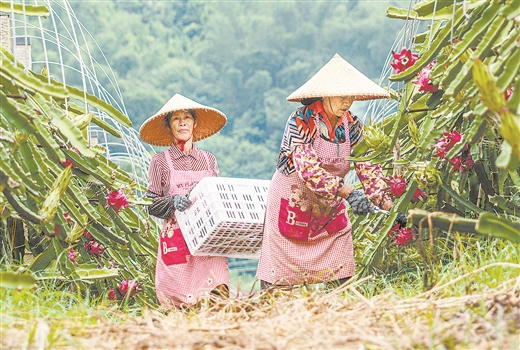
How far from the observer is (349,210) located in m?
4.58

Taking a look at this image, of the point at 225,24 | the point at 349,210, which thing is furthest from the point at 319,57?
the point at 349,210

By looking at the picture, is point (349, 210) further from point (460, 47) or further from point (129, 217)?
point (460, 47)

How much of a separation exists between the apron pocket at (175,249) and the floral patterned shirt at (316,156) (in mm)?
646

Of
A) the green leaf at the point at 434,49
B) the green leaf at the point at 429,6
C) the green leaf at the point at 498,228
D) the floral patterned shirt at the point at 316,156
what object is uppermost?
the green leaf at the point at 429,6

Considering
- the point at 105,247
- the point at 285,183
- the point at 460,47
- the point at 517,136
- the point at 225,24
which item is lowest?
the point at 105,247

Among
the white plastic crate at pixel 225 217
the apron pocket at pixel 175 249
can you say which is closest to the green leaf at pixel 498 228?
the white plastic crate at pixel 225 217

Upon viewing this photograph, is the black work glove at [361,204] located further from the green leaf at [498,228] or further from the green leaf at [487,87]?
the green leaf at [487,87]

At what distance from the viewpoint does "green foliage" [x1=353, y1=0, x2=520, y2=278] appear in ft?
8.13

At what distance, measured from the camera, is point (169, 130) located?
4207mm

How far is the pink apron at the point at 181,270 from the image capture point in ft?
12.9

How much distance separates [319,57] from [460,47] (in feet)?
112

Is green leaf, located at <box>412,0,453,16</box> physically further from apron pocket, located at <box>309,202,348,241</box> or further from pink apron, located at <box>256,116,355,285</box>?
apron pocket, located at <box>309,202,348,241</box>

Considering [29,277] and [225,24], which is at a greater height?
[225,24]

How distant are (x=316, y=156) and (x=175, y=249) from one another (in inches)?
35.8
